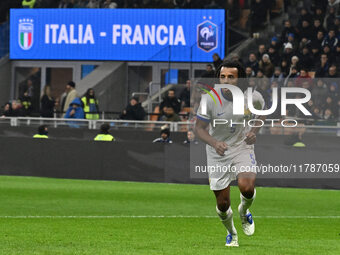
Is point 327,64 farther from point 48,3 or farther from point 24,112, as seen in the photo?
point 48,3

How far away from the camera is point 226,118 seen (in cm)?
1029

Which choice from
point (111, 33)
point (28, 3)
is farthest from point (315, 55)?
point (28, 3)

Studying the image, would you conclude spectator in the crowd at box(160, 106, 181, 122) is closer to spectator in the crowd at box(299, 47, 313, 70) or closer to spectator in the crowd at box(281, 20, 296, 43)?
spectator in the crowd at box(299, 47, 313, 70)

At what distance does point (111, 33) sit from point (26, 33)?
3.72 m

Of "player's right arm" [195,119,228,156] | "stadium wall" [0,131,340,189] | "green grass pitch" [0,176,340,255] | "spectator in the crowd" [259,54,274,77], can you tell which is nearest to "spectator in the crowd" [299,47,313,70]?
"spectator in the crowd" [259,54,274,77]

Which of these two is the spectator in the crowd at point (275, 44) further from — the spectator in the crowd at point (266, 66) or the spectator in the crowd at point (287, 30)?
the spectator in the crowd at point (266, 66)

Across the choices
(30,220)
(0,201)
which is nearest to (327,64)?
(0,201)

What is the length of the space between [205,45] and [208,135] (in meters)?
22.9

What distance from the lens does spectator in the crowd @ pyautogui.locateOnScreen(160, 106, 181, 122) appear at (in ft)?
86.7

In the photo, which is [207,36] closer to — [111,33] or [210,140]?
[111,33]

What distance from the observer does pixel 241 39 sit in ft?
108

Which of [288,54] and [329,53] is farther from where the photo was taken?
[288,54]

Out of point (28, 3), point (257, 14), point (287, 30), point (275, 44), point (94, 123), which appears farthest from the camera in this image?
point (28, 3)

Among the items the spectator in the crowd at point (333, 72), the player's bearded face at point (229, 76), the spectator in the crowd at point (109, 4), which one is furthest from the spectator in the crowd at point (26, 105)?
the player's bearded face at point (229, 76)
